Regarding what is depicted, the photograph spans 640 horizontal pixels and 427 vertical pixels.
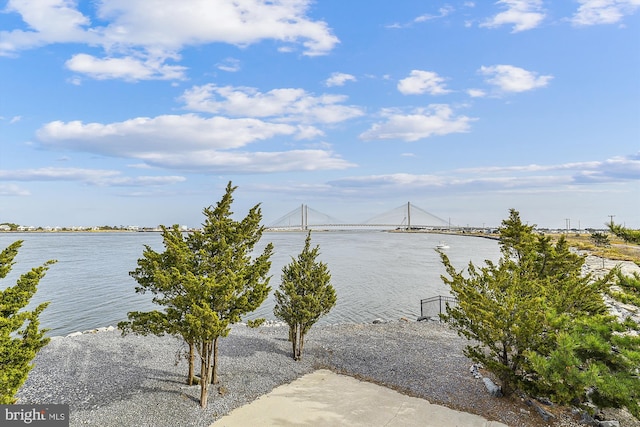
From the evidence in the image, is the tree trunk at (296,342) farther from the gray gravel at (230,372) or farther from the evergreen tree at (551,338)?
the evergreen tree at (551,338)

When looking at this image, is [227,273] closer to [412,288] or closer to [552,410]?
[552,410]

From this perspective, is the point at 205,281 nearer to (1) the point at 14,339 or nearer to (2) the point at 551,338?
(1) the point at 14,339

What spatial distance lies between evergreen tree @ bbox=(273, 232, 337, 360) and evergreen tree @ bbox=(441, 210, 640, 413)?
15.7 ft

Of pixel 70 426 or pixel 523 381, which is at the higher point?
pixel 523 381

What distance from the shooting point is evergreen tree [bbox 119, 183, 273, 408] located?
8.53 m

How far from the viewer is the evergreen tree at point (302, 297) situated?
12914mm

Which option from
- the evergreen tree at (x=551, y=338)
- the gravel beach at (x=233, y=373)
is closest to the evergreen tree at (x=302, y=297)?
the gravel beach at (x=233, y=373)

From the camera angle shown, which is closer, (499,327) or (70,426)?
(70,426)

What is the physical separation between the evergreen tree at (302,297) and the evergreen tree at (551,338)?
4780 mm

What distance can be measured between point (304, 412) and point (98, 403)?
17.4ft

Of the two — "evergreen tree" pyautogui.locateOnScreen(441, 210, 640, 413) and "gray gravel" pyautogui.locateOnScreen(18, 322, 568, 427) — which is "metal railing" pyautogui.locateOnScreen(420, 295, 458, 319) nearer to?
"gray gravel" pyautogui.locateOnScreen(18, 322, 568, 427)

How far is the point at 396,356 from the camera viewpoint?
13.7m

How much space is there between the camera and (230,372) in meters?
11.8

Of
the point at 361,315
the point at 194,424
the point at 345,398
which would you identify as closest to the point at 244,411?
the point at 194,424
